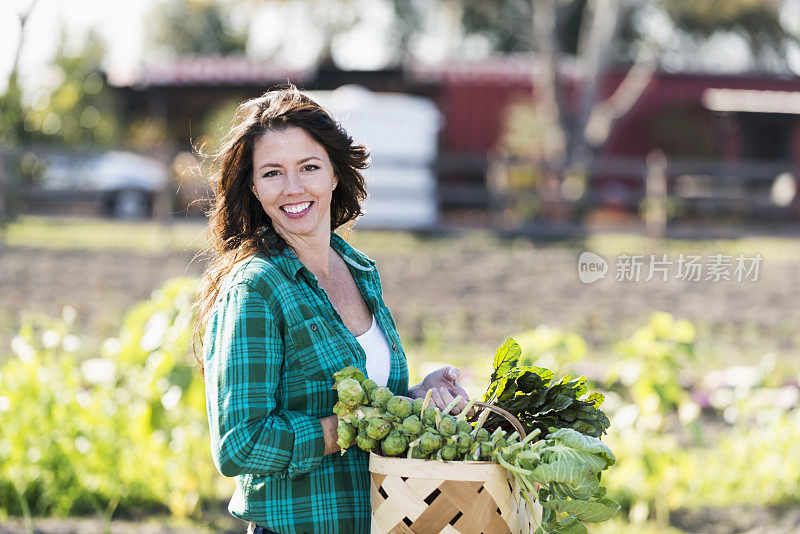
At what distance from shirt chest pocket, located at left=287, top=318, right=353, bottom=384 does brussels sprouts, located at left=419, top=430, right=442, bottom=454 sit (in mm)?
263

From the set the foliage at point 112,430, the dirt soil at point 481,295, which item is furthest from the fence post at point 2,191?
the foliage at point 112,430

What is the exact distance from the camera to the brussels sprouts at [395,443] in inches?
65.7

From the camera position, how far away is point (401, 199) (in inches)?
565

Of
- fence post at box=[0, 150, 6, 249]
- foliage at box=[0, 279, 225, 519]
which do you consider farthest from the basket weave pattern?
fence post at box=[0, 150, 6, 249]

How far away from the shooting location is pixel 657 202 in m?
12.5

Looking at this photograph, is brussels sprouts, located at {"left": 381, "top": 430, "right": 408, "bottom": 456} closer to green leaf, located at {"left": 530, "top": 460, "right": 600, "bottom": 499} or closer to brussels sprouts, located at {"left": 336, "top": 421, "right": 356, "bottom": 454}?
brussels sprouts, located at {"left": 336, "top": 421, "right": 356, "bottom": 454}

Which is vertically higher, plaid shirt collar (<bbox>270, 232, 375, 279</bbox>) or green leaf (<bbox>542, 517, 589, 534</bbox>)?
plaid shirt collar (<bbox>270, 232, 375, 279</bbox>)

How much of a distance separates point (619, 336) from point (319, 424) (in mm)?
5073

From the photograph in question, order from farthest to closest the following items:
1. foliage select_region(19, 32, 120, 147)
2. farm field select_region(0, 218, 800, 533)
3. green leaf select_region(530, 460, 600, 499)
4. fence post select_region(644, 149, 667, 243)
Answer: foliage select_region(19, 32, 120, 147) → fence post select_region(644, 149, 667, 243) → farm field select_region(0, 218, 800, 533) → green leaf select_region(530, 460, 600, 499)

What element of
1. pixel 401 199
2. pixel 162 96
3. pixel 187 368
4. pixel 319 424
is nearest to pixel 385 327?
pixel 319 424

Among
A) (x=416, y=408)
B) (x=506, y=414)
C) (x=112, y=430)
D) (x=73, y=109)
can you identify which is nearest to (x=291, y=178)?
(x=416, y=408)

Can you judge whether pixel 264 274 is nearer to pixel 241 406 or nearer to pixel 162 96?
pixel 241 406

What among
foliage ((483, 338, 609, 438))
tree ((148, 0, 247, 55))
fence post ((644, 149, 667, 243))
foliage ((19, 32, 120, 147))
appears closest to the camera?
foliage ((483, 338, 609, 438))

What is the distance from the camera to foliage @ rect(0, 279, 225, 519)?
10.8ft
